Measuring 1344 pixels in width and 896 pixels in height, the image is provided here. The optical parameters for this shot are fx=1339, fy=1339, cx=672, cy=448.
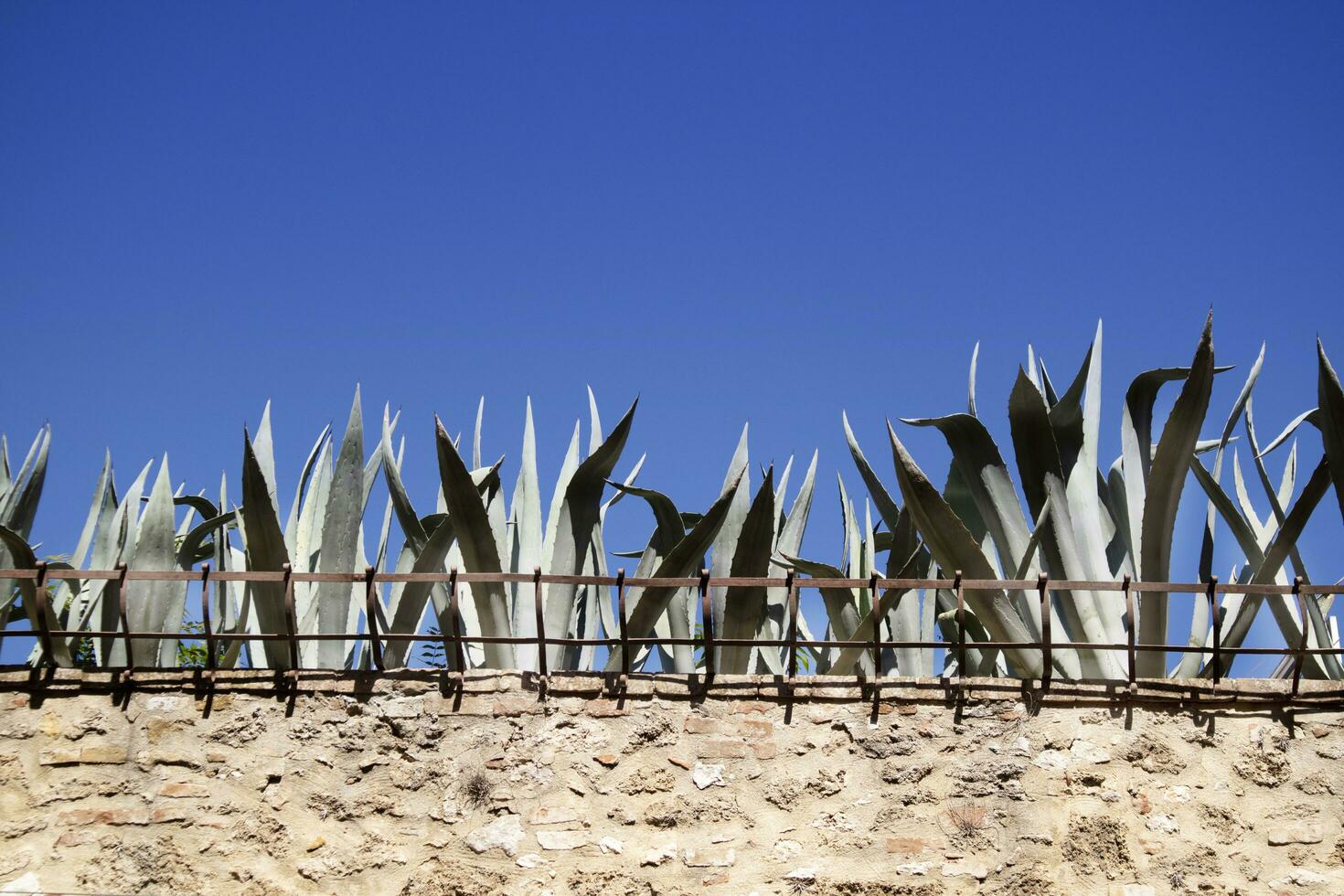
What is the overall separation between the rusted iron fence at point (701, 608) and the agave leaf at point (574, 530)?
130mm

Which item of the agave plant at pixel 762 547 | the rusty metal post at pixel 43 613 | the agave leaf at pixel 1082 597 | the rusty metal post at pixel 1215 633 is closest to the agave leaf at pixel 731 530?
the agave plant at pixel 762 547

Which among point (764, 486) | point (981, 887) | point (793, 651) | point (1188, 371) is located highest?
point (1188, 371)

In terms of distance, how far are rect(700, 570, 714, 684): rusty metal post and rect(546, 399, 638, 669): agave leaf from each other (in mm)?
405

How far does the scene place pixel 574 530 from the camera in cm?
349

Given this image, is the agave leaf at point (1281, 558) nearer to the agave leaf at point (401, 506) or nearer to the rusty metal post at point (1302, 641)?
the rusty metal post at point (1302, 641)

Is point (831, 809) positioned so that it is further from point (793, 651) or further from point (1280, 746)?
point (1280, 746)

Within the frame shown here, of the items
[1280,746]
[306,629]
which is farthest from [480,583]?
[1280,746]

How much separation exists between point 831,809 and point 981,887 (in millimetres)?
359

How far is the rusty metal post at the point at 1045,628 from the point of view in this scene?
10.0 feet

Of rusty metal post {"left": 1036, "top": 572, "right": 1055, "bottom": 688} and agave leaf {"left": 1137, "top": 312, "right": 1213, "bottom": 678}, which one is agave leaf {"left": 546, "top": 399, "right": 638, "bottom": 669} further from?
agave leaf {"left": 1137, "top": 312, "right": 1213, "bottom": 678}

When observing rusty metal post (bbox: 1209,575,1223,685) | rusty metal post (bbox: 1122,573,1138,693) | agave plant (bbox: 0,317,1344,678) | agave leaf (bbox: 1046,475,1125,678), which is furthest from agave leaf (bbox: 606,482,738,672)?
rusty metal post (bbox: 1209,575,1223,685)

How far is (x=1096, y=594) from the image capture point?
11.0 feet

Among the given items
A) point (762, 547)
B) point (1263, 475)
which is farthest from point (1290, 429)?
point (762, 547)

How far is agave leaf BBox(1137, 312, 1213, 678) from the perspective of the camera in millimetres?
3154
